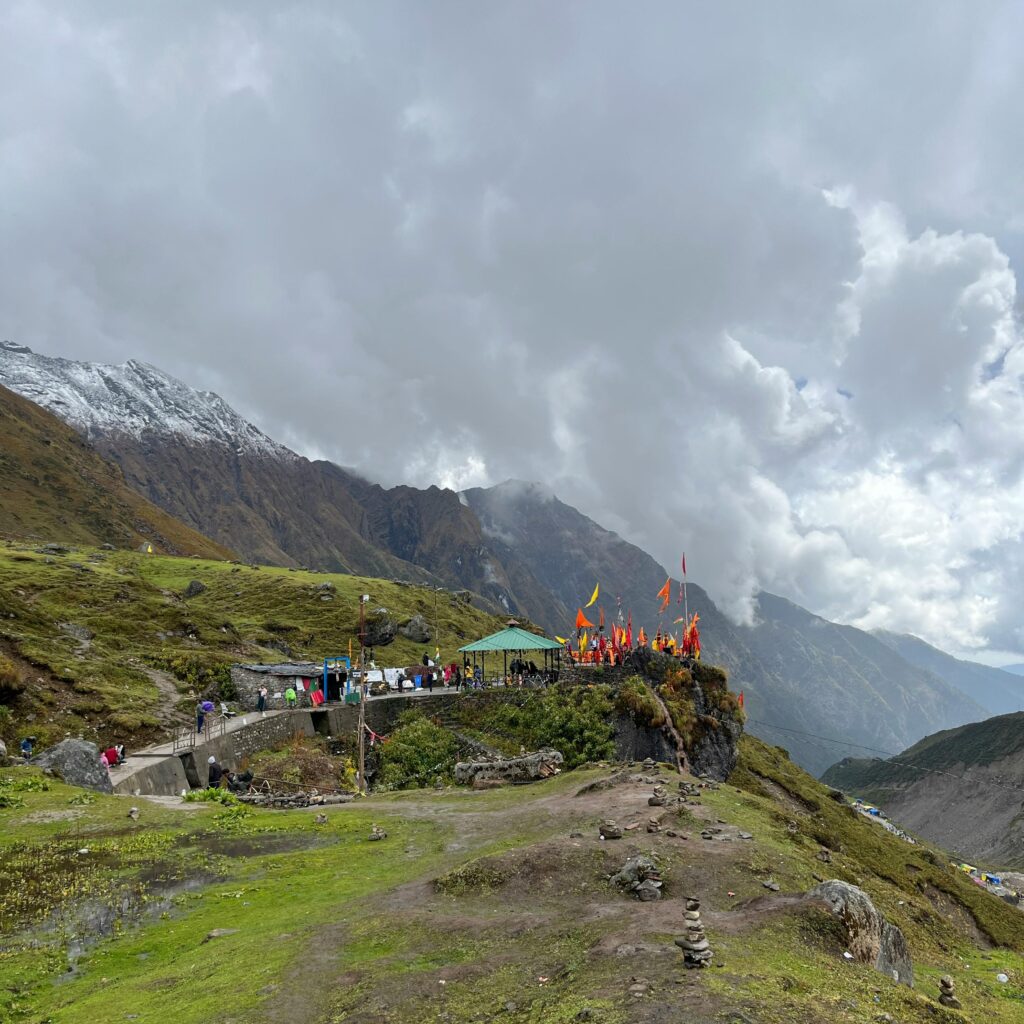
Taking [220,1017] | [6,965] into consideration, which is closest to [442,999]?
[220,1017]

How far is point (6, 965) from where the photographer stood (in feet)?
45.4

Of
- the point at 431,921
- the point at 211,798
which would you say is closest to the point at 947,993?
the point at 431,921

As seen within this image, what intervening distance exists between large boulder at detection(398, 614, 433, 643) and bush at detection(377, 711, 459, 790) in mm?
42896

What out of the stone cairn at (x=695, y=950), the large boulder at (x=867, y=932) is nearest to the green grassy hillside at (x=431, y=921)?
the stone cairn at (x=695, y=950)

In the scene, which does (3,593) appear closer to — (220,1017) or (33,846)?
(33,846)

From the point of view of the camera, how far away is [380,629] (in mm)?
88562

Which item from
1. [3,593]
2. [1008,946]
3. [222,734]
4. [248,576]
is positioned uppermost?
[248,576]

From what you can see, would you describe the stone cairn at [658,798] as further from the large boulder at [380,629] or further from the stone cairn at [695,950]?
the large boulder at [380,629]

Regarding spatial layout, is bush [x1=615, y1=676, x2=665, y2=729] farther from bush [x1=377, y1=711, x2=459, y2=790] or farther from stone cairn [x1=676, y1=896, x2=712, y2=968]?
stone cairn [x1=676, y1=896, x2=712, y2=968]

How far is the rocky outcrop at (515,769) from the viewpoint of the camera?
36.3 m

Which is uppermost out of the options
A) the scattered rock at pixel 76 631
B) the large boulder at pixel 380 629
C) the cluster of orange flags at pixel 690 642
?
the large boulder at pixel 380 629

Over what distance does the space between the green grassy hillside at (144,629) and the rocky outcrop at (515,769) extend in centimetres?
2194

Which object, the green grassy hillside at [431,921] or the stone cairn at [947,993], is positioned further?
the stone cairn at [947,993]

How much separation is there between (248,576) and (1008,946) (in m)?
93.8
